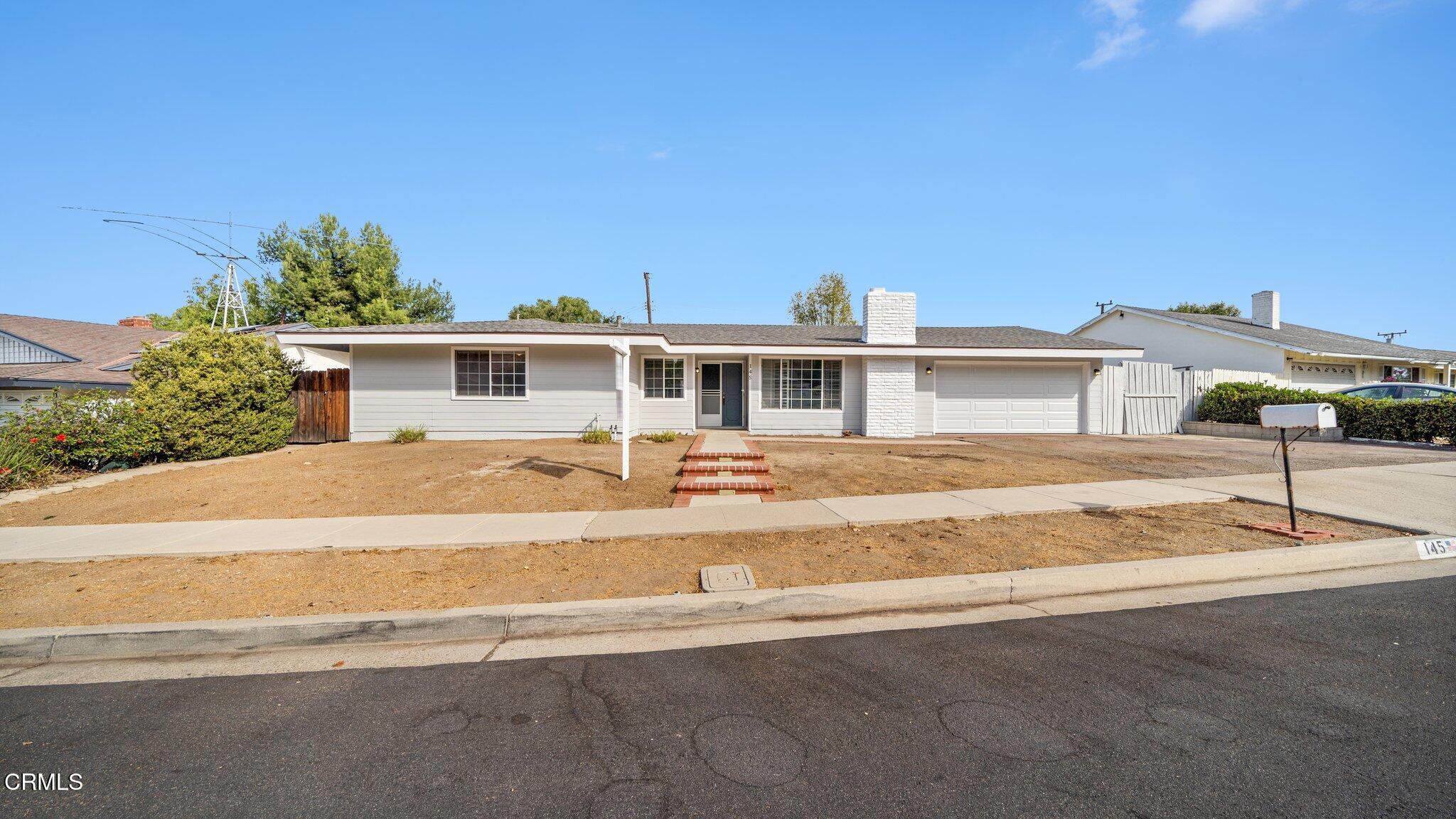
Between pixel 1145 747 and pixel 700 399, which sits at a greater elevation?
pixel 700 399

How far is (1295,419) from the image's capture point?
19.0 ft

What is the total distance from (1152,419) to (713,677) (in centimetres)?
2085

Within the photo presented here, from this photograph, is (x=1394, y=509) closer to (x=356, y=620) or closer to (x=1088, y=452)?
(x=1088, y=452)

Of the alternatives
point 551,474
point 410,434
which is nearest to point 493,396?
point 410,434

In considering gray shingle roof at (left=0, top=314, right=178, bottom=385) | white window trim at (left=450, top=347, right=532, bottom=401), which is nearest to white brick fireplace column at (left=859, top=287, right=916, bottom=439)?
white window trim at (left=450, top=347, right=532, bottom=401)

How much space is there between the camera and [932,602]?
4691mm

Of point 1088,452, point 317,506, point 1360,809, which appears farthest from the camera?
point 1088,452

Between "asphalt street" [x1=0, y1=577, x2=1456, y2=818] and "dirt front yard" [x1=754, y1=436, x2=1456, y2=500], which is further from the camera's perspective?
"dirt front yard" [x1=754, y1=436, x2=1456, y2=500]

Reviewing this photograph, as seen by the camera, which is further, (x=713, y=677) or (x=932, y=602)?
(x=932, y=602)

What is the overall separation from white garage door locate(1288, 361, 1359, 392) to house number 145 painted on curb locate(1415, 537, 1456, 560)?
2049 centimetres

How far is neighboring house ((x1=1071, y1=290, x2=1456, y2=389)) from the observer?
2144 centimetres

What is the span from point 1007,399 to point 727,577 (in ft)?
52.6

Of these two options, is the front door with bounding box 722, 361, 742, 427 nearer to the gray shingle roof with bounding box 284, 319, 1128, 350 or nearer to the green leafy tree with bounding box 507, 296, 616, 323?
the gray shingle roof with bounding box 284, 319, 1128, 350

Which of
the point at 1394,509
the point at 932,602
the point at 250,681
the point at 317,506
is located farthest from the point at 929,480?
the point at 317,506
